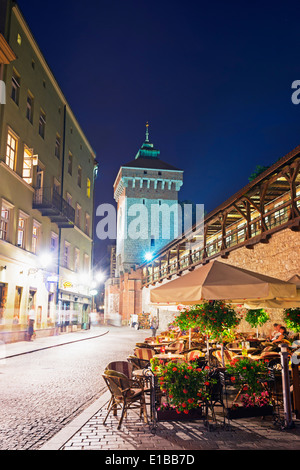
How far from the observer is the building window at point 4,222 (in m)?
19.9

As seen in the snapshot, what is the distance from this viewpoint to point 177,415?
6125mm

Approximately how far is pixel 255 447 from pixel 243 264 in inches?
516

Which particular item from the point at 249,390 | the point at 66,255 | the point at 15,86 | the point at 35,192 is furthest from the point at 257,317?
the point at 66,255

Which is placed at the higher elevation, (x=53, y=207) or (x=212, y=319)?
(x=53, y=207)

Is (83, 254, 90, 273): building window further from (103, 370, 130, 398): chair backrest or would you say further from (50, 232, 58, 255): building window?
(103, 370, 130, 398): chair backrest

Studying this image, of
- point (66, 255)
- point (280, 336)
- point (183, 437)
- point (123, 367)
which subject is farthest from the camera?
point (66, 255)

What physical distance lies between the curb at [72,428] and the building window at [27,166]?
17959 mm

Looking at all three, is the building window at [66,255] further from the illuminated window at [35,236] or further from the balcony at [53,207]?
the illuminated window at [35,236]

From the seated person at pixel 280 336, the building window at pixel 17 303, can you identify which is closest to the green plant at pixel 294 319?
the seated person at pixel 280 336

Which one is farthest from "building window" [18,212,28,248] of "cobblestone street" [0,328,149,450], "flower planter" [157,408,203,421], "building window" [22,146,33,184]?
"flower planter" [157,408,203,421]

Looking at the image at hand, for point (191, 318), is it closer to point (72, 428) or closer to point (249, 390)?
point (249, 390)

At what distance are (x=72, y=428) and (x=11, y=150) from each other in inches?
711

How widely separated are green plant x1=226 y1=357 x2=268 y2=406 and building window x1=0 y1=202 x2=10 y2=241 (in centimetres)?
1595

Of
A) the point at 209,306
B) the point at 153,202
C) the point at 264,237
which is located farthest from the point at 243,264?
the point at 153,202
